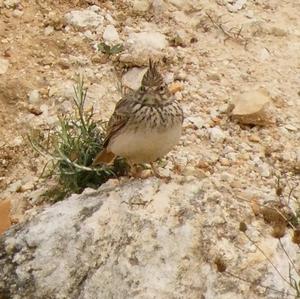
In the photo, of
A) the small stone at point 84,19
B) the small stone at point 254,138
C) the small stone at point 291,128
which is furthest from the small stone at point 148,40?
the small stone at point 291,128

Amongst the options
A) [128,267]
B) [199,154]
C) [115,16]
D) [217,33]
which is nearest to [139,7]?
[115,16]

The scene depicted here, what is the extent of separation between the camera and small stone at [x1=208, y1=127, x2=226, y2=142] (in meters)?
6.47

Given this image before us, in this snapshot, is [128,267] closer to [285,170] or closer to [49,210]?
[49,210]

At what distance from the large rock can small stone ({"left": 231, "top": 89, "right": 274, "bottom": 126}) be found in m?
1.68

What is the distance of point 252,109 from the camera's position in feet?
21.7

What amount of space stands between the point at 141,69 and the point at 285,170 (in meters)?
1.67

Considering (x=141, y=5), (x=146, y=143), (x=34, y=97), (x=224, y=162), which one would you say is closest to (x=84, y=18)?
(x=141, y=5)

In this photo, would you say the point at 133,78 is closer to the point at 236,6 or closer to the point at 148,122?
the point at 236,6

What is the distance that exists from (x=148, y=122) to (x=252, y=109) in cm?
158

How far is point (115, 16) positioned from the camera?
7656 millimetres

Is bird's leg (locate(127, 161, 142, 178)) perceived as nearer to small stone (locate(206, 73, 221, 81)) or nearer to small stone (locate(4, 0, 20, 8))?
small stone (locate(206, 73, 221, 81))

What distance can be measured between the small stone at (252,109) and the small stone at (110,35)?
1330 mm

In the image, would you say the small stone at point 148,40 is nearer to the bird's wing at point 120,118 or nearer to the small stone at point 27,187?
the small stone at point 27,187

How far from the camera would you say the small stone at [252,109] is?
6.59 meters
